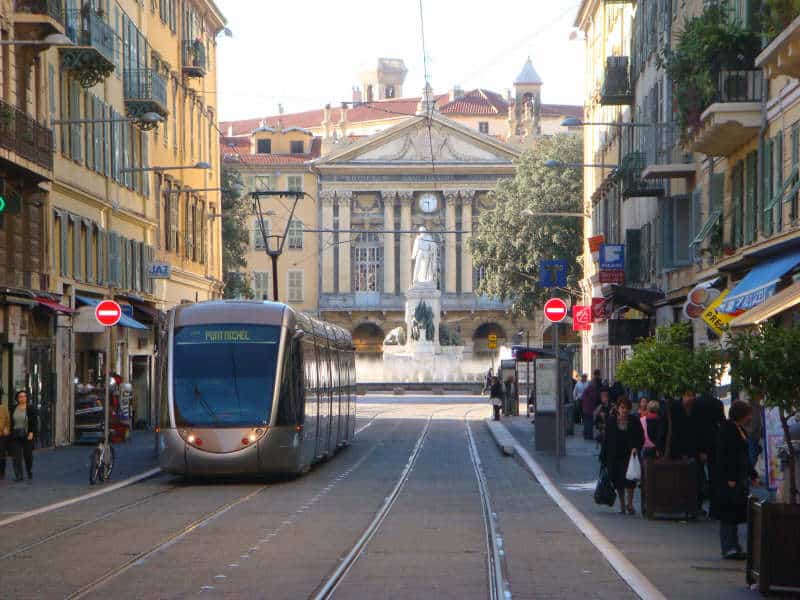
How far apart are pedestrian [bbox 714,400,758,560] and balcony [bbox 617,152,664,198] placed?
83.7 feet

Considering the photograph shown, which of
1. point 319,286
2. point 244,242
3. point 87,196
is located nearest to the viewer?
point 87,196

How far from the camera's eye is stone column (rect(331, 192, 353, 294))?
126250 millimetres

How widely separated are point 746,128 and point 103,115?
2097 centimetres

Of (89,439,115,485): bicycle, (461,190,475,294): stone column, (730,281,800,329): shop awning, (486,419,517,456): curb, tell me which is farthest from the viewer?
(461,190,475,294): stone column

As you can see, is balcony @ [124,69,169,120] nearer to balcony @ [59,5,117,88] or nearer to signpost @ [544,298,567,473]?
→ balcony @ [59,5,117,88]

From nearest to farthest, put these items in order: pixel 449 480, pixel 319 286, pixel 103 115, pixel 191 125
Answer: pixel 449 480 → pixel 103 115 → pixel 191 125 → pixel 319 286

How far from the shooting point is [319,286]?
128000mm

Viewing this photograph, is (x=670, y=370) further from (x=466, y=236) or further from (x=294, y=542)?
(x=466, y=236)

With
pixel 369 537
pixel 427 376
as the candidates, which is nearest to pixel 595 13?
pixel 427 376

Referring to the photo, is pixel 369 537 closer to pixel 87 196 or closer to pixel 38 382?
pixel 38 382

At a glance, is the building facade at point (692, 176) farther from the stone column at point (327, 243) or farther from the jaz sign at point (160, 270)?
the stone column at point (327, 243)

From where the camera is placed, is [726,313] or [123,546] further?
[726,313]

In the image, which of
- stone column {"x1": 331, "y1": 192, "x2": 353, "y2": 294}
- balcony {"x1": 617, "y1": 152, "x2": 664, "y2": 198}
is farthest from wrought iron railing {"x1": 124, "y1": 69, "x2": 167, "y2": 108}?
→ stone column {"x1": 331, "y1": 192, "x2": 353, "y2": 294}

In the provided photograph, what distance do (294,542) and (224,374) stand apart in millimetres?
9240
